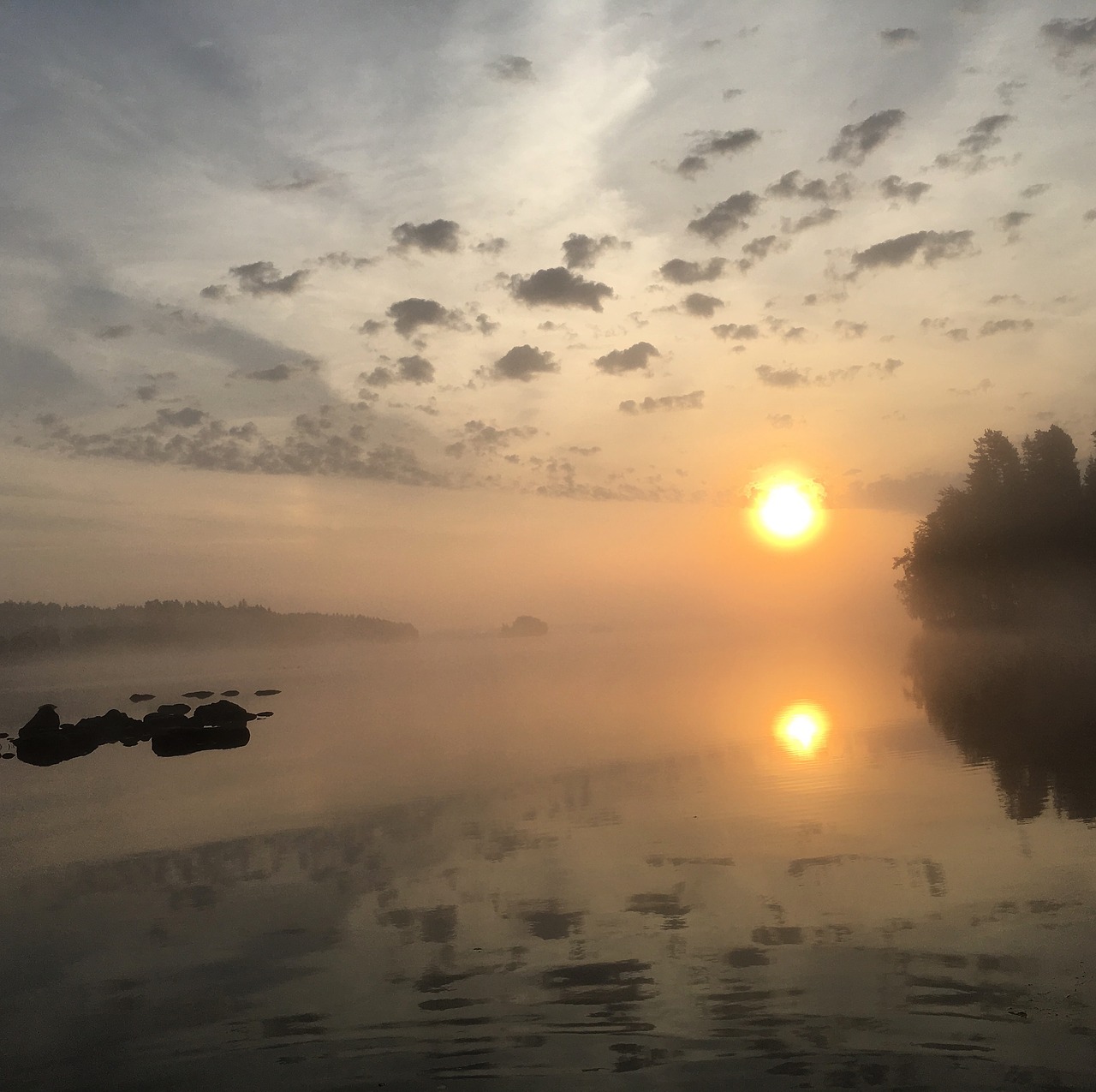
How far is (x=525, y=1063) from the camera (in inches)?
514

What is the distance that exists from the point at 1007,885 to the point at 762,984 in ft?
25.2

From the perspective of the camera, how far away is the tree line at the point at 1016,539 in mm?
92875

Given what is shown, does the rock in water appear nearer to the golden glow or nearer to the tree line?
the golden glow

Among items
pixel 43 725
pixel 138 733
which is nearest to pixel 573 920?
pixel 43 725

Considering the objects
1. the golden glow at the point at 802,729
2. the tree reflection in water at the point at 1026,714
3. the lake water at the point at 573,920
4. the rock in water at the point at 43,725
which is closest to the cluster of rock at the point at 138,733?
the rock in water at the point at 43,725

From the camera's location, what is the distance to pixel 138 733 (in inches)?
2613

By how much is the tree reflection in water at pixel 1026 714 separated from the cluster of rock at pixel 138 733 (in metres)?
43.9

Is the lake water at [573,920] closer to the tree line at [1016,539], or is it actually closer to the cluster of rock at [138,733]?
the cluster of rock at [138,733]

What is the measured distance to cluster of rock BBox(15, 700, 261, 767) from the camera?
57.4 metres

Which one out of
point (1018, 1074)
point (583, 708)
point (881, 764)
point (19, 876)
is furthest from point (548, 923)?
point (583, 708)

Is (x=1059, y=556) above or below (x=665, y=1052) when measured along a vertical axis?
above

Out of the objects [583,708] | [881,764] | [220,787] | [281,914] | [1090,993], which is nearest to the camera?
[1090,993]

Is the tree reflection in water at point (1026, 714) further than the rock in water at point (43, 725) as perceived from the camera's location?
No

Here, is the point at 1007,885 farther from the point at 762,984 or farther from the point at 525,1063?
the point at 525,1063
